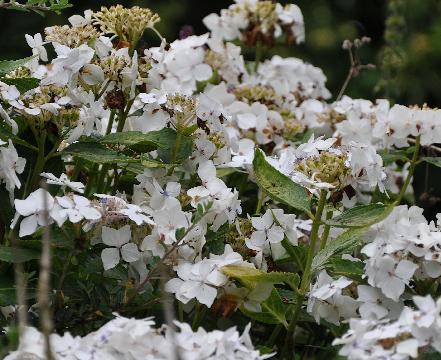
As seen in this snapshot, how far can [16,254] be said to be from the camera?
1.31m

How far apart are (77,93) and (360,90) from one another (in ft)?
9.14

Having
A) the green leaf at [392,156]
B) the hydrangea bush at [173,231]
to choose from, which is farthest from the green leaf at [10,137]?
the green leaf at [392,156]

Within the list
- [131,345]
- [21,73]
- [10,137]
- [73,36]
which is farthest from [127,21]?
[131,345]

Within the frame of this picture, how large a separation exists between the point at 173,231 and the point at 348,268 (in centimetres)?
23

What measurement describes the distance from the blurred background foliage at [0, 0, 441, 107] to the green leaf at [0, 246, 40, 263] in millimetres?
2389

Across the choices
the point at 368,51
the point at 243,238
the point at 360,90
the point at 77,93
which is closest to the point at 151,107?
the point at 77,93

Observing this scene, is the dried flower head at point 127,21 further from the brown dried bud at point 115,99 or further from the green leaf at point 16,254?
the green leaf at point 16,254

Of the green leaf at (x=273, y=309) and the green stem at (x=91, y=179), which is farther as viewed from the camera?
the green stem at (x=91, y=179)

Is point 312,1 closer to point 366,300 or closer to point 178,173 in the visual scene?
point 178,173

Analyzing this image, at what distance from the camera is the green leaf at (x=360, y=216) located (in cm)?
133

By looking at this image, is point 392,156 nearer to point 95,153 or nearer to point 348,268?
point 348,268

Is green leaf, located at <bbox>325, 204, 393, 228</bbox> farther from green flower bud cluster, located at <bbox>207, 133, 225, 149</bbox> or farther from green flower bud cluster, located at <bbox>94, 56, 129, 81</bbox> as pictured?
green flower bud cluster, located at <bbox>94, 56, 129, 81</bbox>

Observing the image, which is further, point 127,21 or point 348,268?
point 127,21

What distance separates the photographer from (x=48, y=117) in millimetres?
1381
